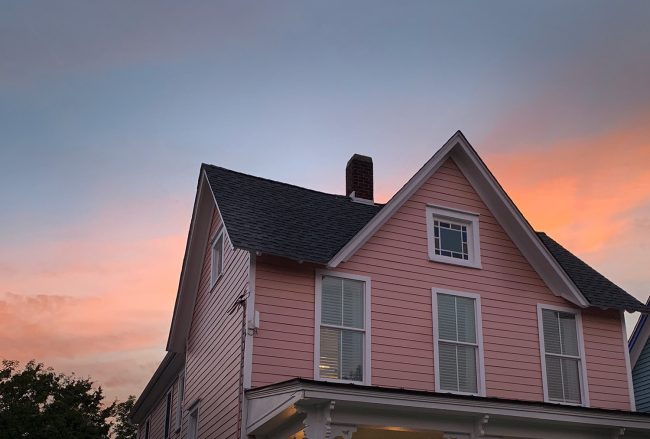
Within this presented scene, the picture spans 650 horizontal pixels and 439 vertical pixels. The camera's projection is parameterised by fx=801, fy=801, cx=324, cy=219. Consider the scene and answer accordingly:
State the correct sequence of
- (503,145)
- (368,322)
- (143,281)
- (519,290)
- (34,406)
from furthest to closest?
(34,406), (143,281), (503,145), (519,290), (368,322)

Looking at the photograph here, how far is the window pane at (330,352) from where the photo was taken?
15.4 metres

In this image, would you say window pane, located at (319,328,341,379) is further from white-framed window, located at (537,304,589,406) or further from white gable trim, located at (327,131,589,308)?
white-framed window, located at (537,304,589,406)

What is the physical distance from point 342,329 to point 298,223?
103 inches

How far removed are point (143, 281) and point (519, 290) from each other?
12.4 meters

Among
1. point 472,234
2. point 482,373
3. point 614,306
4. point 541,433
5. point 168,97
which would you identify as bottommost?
point 541,433

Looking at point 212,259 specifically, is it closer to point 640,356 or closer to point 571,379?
point 571,379

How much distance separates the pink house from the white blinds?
1.1 inches

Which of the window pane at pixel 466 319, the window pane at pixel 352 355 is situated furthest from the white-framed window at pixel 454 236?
the window pane at pixel 352 355

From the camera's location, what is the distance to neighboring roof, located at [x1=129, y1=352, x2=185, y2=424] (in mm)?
22328

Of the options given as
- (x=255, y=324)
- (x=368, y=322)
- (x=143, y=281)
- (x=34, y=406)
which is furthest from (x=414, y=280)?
(x=34, y=406)

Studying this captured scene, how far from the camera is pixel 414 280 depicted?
16938 mm

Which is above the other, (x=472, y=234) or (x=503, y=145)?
(x=503, y=145)

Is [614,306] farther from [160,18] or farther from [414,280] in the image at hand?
[160,18]

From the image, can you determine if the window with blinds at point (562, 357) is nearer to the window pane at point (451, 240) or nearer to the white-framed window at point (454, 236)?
the white-framed window at point (454, 236)
